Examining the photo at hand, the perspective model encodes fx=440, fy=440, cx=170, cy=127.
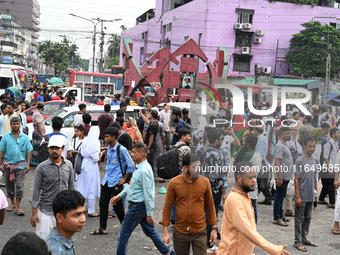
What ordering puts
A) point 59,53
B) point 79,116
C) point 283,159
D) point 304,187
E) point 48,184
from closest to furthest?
point 48,184 → point 304,187 → point 283,159 → point 79,116 → point 59,53

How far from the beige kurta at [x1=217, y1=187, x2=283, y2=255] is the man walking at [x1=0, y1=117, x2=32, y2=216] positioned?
169 inches

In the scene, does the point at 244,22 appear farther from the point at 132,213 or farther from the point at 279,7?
the point at 132,213

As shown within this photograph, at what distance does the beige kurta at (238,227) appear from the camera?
146 inches

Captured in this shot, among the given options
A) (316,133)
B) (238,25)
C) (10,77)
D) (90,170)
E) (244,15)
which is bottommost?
(90,170)

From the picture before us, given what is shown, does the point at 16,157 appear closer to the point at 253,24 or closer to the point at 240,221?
the point at 240,221

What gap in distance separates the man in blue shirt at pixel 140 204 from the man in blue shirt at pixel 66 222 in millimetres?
1989

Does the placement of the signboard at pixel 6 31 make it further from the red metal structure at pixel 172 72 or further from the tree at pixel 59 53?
the red metal structure at pixel 172 72

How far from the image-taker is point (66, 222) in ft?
10.3

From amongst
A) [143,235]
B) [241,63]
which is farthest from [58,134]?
[241,63]

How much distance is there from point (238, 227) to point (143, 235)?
122 inches

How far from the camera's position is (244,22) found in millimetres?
42281

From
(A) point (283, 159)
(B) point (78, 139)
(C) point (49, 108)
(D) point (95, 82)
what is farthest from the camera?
(D) point (95, 82)

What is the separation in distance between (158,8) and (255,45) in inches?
639

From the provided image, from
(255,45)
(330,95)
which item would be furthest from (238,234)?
(255,45)
